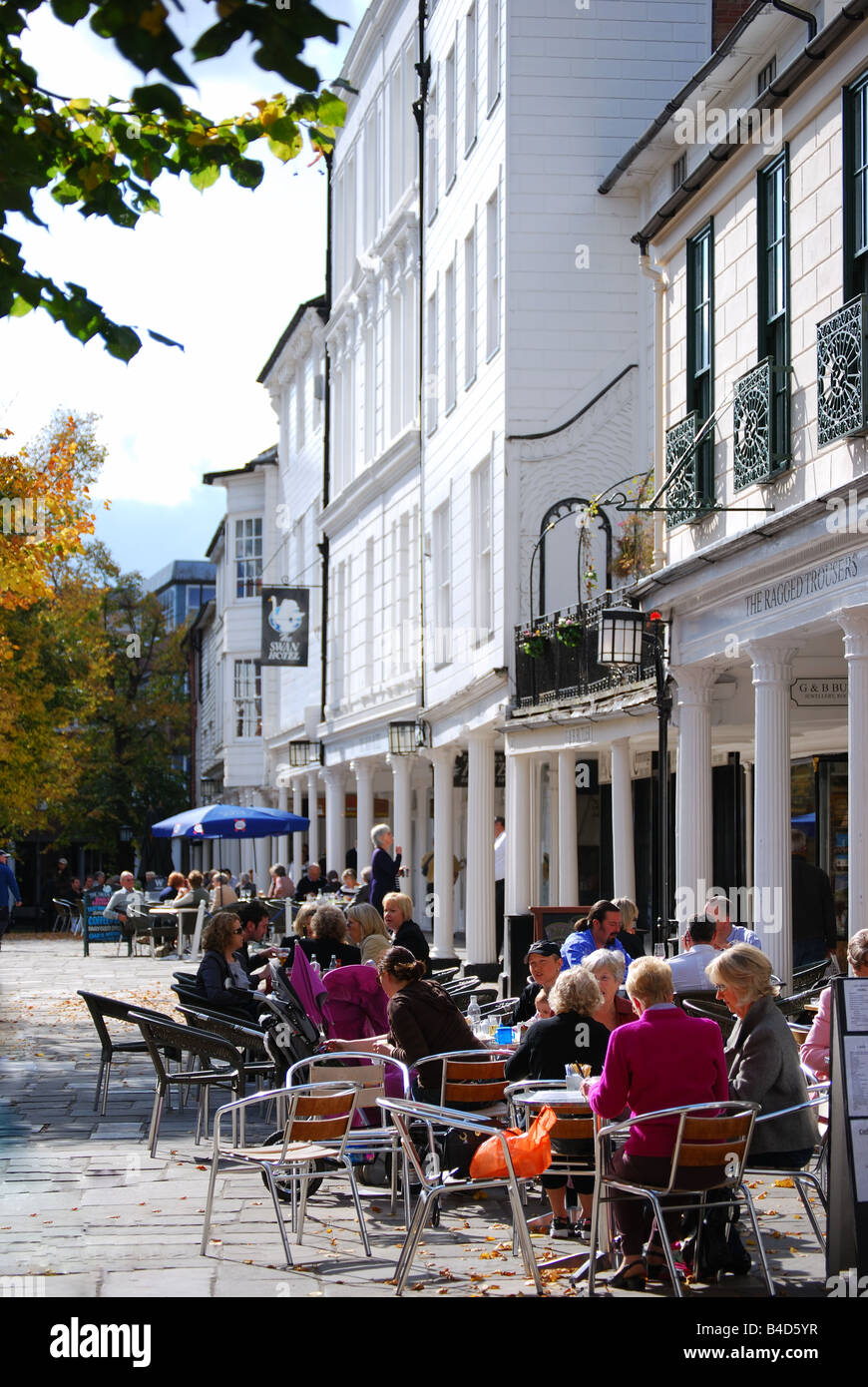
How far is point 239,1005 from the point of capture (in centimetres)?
1302

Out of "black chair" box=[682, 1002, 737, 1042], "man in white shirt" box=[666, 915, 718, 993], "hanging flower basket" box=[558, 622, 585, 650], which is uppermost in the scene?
"hanging flower basket" box=[558, 622, 585, 650]

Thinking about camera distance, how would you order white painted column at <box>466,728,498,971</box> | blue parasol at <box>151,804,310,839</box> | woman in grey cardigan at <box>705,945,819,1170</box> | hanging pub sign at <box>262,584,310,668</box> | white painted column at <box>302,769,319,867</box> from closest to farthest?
woman in grey cardigan at <box>705,945,819,1170</box>
white painted column at <box>466,728,498,971</box>
blue parasol at <box>151,804,310,839</box>
hanging pub sign at <box>262,584,310,668</box>
white painted column at <box>302,769,319,867</box>

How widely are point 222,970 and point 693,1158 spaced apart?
21.1 ft

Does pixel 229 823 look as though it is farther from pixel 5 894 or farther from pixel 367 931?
pixel 367 931

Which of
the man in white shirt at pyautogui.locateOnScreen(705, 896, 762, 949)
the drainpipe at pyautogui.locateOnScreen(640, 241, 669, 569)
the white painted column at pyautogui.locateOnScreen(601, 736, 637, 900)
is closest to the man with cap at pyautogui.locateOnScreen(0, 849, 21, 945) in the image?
the white painted column at pyautogui.locateOnScreen(601, 736, 637, 900)

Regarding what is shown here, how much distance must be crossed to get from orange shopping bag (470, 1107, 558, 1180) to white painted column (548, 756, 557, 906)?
15.2 metres

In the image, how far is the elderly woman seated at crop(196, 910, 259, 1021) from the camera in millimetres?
12930

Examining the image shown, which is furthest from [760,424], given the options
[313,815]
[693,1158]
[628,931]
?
[313,815]

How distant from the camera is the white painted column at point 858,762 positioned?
12.6 meters

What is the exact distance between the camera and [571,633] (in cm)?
2072

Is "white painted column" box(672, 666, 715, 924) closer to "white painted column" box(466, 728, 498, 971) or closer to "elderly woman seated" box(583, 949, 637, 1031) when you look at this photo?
"elderly woman seated" box(583, 949, 637, 1031)

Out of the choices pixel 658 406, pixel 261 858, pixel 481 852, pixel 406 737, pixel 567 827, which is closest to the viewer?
pixel 658 406

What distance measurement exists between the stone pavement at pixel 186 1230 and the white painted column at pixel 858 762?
297 centimetres
